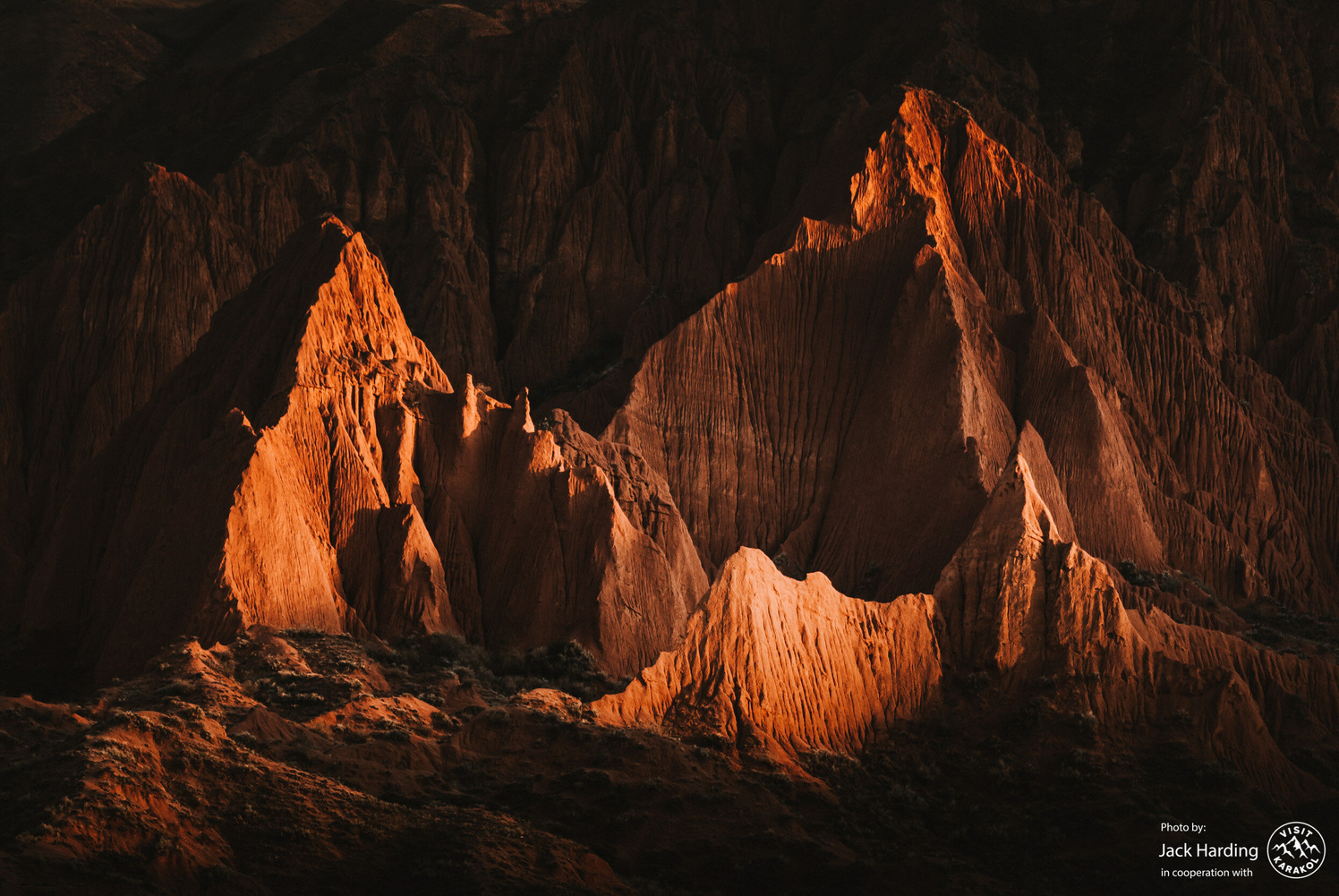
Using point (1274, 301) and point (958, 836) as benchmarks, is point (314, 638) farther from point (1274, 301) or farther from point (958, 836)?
point (1274, 301)

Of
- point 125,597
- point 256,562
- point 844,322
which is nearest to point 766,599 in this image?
point 256,562

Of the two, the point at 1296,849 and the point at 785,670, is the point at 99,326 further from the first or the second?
the point at 1296,849

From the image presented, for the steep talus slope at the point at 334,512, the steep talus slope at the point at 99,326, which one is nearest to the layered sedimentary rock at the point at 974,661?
the steep talus slope at the point at 334,512

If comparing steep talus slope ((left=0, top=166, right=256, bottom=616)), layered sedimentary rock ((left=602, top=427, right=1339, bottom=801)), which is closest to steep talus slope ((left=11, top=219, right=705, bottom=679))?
layered sedimentary rock ((left=602, top=427, right=1339, bottom=801))

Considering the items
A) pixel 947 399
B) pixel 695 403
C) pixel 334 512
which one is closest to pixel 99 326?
pixel 695 403

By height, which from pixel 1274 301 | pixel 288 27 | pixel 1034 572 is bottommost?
pixel 1034 572
